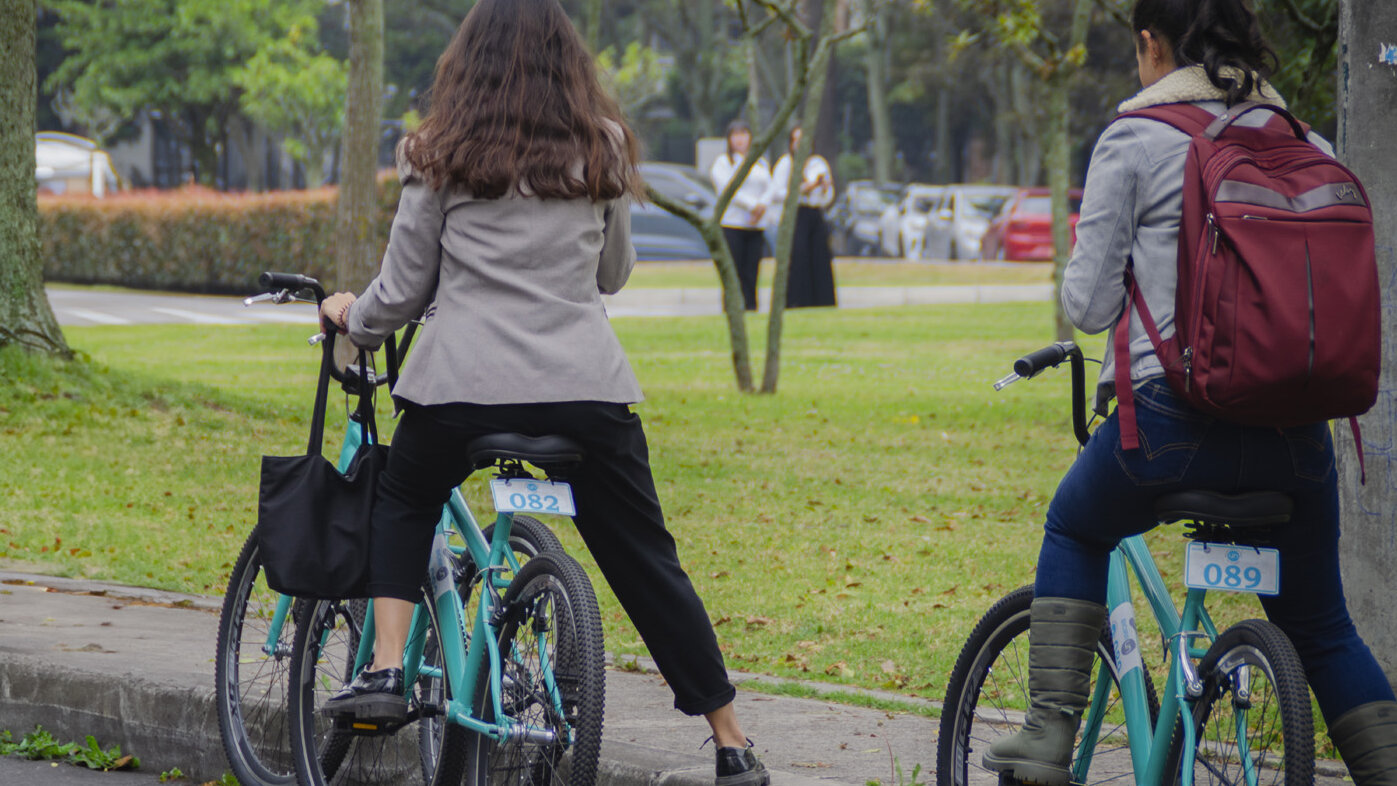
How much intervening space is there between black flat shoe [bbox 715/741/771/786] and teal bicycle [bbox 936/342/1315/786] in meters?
0.57

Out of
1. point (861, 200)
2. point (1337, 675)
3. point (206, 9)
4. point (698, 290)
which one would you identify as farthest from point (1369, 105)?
point (206, 9)

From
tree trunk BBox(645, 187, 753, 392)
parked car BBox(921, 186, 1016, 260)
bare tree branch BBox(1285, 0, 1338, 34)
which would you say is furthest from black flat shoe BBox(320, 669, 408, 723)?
parked car BBox(921, 186, 1016, 260)

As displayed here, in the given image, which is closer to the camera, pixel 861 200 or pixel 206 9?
pixel 861 200

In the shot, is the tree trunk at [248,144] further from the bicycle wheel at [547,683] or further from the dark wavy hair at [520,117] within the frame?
the bicycle wheel at [547,683]

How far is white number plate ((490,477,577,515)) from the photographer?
342 centimetres

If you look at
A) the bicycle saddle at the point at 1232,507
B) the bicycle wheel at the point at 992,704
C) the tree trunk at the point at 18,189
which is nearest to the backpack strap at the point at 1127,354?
the bicycle saddle at the point at 1232,507

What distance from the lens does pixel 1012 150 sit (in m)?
58.4

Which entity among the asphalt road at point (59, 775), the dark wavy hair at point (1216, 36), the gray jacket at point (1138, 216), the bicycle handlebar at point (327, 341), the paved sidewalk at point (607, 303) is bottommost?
the asphalt road at point (59, 775)

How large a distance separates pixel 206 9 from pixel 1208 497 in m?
41.9

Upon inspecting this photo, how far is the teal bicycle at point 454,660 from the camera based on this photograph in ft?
11.3

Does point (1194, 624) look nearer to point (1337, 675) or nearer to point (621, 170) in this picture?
point (1337, 675)

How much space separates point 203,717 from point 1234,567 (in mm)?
2957

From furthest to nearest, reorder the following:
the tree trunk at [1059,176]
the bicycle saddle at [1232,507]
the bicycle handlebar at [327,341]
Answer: the tree trunk at [1059,176] < the bicycle handlebar at [327,341] < the bicycle saddle at [1232,507]

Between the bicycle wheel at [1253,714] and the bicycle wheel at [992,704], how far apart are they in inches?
17.2
